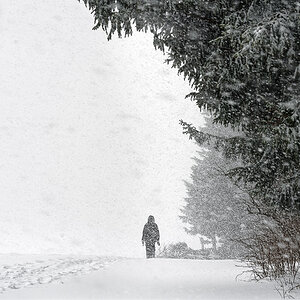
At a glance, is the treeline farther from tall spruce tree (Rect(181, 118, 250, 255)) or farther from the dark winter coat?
tall spruce tree (Rect(181, 118, 250, 255))

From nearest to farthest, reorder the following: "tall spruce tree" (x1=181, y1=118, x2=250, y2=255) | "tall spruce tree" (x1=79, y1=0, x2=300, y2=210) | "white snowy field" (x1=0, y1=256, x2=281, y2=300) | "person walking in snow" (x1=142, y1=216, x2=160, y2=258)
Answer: "tall spruce tree" (x1=79, y1=0, x2=300, y2=210) < "white snowy field" (x1=0, y1=256, x2=281, y2=300) < "person walking in snow" (x1=142, y1=216, x2=160, y2=258) < "tall spruce tree" (x1=181, y1=118, x2=250, y2=255)

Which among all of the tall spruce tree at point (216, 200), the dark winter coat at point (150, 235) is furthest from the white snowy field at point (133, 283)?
the tall spruce tree at point (216, 200)

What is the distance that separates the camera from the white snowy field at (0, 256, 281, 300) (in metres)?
6.64

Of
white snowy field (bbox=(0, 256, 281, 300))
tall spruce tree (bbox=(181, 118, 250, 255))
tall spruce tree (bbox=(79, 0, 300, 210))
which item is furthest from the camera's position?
tall spruce tree (bbox=(181, 118, 250, 255))

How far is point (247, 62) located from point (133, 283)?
4.31 metres

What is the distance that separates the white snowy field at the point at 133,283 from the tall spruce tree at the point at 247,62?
61.8 inches

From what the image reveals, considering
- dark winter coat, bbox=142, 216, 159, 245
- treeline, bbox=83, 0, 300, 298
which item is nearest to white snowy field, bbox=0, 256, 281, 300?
treeline, bbox=83, 0, 300, 298

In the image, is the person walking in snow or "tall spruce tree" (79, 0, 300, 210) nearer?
"tall spruce tree" (79, 0, 300, 210)

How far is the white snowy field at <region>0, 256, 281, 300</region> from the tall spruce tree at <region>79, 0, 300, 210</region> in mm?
1570

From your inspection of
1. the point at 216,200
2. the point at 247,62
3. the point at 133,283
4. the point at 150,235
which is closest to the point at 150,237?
the point at 150,235

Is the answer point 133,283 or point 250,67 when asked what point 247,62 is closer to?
point 250,67

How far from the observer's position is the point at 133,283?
8.19 meters

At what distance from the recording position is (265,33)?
5090 mm

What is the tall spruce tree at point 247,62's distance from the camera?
538 centimetres
